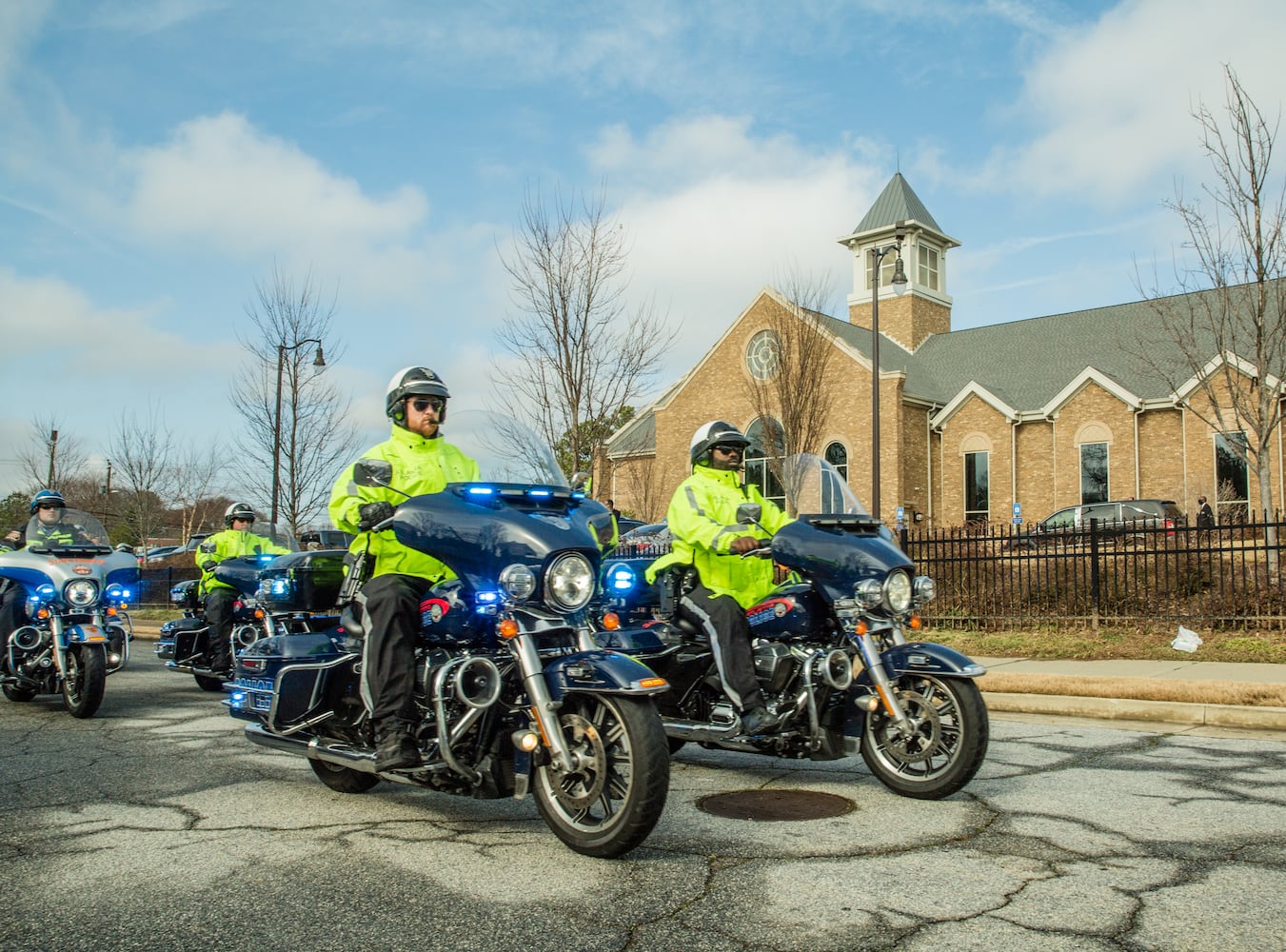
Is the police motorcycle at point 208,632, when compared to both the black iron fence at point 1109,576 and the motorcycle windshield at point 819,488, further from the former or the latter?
the motorcycle windshield at point 819,488

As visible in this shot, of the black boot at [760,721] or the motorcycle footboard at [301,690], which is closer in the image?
the motorcycle footboard at [301,690]

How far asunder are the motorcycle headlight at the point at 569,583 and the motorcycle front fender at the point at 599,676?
0.21m

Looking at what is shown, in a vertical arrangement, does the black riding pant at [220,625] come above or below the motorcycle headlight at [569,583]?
below

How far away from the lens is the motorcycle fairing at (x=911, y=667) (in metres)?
5.44

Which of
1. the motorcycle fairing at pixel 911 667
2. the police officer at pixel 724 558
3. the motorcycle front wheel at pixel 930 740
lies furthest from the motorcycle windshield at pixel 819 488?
the motorcycle front wheel at pixel 930 740

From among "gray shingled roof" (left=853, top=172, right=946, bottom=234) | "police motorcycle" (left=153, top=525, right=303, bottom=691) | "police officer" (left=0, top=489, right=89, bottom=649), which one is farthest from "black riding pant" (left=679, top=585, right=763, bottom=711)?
"gray shingled roof" (left=853, top=172, right=946, bottom=234)

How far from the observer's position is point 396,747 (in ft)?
15.5

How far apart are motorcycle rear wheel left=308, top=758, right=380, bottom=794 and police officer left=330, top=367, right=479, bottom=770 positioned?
987mm

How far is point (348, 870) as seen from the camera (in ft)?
14.3

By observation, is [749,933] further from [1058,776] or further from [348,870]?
[1058,776]

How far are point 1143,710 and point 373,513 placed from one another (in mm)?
6444

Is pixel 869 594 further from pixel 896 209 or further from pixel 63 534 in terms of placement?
pixel 896 209

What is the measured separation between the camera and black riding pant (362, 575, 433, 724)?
477cm

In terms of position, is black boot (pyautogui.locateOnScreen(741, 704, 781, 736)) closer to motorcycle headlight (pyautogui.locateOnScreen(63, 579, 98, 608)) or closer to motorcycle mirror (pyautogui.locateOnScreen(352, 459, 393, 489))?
motorcycle mirror (pyautogui.locateOnScreen(352, 459, 393, 489))
